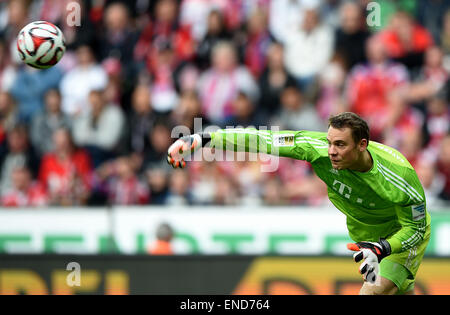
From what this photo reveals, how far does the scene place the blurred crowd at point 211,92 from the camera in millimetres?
12227

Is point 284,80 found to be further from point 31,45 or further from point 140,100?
point 31,45

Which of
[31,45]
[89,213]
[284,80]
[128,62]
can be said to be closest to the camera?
[31,45]

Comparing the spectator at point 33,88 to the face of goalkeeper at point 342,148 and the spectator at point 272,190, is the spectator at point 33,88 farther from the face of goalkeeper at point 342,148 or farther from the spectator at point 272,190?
the face of goalkeeper at point 342,148

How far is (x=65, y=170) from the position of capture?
13.0 metres

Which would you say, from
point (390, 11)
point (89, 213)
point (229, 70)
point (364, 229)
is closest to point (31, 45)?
point (89, 213)

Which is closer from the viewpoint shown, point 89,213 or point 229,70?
point 89,213

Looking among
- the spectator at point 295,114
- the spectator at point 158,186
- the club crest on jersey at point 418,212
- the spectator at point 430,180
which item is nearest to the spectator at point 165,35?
the spectator at point 295,114

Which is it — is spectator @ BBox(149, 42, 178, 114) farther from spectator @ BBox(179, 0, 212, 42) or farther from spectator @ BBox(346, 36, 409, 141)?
spectator @ BBox(346, 36, 409, 141)

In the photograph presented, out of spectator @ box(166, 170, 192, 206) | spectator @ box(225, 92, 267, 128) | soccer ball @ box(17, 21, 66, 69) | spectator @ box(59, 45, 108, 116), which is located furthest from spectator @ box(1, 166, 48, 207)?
soccer ball @ box(17, 21, 66, 69)

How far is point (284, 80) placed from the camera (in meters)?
13.2

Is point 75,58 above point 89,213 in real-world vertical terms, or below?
above

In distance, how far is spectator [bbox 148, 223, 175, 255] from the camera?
35.9 feet

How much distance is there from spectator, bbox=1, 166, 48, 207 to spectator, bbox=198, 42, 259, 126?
2.93 meters

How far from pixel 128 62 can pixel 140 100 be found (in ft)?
3.43
